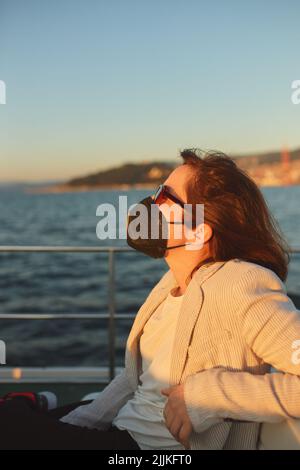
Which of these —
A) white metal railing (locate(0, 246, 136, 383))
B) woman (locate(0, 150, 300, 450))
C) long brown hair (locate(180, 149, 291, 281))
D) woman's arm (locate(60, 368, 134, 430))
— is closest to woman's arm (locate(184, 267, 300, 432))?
woman (locate(0, 150, 300, 450))

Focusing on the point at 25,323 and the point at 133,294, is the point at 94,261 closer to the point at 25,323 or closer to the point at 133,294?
the point at 133,294

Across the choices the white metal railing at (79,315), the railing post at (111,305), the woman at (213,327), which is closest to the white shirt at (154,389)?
the woman at (213,327)

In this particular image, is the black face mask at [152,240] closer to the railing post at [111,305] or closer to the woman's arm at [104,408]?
the woman's arm at [104,408]

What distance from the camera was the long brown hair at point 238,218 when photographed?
1.23m

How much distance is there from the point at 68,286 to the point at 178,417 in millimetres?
22151

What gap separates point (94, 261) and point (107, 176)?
9345 mm

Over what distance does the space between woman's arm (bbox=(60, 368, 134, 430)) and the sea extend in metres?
0.47

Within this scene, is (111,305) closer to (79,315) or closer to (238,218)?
(79,315)

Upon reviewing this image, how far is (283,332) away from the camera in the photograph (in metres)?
1.03

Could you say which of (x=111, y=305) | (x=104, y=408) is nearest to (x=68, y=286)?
(x=111, y=305)

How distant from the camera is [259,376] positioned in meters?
1.06

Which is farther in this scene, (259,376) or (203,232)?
(203,232)

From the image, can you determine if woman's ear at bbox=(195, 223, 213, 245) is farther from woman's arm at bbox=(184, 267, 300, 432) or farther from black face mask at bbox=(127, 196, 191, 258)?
woman's arm at bbox=(184, 267, 300, 432)

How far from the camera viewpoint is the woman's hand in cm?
108
